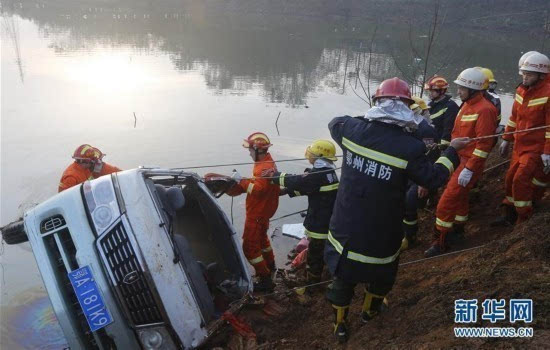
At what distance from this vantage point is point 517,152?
4605mm

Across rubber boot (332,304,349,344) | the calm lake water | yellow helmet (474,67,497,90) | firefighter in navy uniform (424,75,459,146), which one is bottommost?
the calm lake water

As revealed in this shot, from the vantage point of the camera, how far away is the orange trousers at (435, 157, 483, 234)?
4.48m

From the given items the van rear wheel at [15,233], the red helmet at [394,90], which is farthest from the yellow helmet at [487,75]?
the van rear wheel at [15,233]

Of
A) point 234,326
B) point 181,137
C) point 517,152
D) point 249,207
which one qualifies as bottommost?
point 181,137

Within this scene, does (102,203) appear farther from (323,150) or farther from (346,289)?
(323,150)

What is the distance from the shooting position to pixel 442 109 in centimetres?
548

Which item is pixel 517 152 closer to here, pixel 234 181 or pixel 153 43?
pixel 234 181

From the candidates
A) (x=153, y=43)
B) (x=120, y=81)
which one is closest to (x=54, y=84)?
(x=120, y=81)

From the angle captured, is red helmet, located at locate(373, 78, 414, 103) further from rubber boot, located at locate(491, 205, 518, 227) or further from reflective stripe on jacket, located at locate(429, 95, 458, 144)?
rubber boot, located at locate(491, 205, 518, 227)

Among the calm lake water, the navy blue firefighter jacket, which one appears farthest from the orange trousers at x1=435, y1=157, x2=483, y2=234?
the calm lake water

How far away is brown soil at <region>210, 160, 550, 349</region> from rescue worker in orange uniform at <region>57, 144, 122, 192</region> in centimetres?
236

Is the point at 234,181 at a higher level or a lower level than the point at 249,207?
higher

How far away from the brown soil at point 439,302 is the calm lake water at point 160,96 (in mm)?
2205

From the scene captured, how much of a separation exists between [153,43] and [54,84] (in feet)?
40.9
